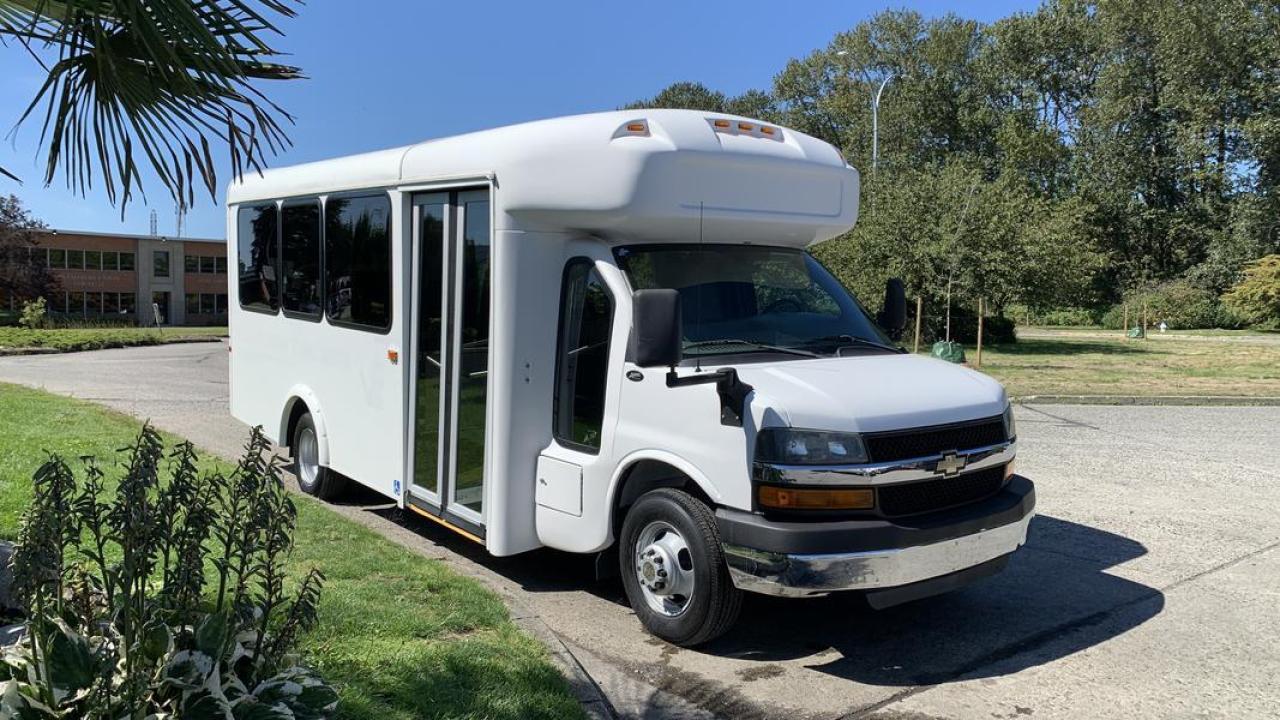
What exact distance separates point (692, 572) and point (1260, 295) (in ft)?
145

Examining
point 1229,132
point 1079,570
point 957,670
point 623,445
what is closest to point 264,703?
point 623,445

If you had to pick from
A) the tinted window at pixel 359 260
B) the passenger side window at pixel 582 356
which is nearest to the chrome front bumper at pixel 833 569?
the passenger side window at pixel 582 356

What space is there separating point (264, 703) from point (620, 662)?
2.21 meters

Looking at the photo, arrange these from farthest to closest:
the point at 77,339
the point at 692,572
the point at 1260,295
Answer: the point at 1260,295, the point at 77,339, the point at 692,572

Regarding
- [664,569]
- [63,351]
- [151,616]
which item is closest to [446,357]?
[664,569]

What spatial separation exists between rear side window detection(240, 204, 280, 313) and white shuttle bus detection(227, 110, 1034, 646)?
1.55 meters

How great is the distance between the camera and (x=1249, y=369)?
2283 cm

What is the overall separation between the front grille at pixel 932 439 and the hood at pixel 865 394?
0.13 feet

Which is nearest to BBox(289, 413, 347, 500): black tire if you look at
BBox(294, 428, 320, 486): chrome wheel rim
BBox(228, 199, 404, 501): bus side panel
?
BBox(294, 428, 320, 486): chrome wheel rim

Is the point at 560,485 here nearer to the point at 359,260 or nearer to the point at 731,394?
the point at 731,394

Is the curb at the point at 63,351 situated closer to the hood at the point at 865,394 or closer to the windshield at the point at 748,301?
the windshield at the point at 748,301

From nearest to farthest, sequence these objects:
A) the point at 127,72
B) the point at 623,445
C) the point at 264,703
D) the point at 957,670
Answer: the point at 264,703 → the point at 127,72 → the point at 957,670 → the point at 623,445

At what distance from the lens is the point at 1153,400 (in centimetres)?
1602

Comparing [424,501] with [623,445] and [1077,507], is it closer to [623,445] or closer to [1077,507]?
[623,445]
